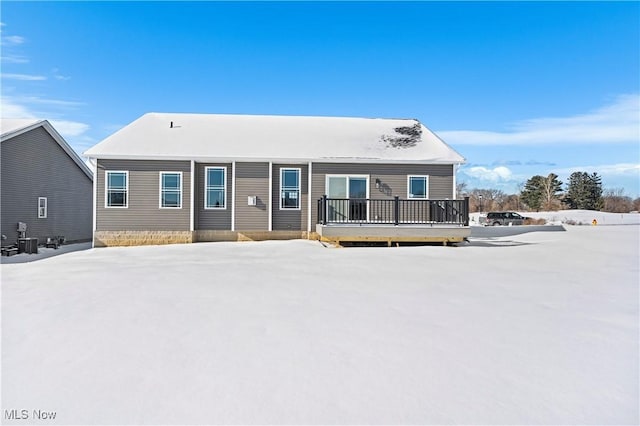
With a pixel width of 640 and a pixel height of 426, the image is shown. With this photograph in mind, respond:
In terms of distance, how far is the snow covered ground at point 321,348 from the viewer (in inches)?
119

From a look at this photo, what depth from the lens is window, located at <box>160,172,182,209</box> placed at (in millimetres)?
Result: 14781

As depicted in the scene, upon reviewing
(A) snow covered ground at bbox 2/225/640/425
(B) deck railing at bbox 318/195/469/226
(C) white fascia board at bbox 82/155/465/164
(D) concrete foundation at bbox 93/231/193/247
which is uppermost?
(C) white fascia board at bbox 82/155/465/164

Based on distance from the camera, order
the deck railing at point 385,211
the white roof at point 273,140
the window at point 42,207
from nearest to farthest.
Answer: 1. the deck railing at point 385,211
2. the white roof at point 273,140
3. the window at point 42,207

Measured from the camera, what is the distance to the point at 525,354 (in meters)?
3.97

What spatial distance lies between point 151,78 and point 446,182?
13.6 meters

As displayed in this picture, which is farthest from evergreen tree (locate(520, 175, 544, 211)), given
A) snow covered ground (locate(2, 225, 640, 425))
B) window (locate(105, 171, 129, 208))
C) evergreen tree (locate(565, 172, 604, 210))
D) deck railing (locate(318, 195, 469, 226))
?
window (locate(105, 171, 129, 208))

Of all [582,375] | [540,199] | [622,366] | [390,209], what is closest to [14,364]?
[582,375]

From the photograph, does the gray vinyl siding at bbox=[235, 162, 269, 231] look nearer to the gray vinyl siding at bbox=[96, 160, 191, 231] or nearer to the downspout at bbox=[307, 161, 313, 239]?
the downspout at bbox=[307, 161, 313, 239]

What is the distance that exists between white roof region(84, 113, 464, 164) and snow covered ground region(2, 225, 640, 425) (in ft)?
25.1

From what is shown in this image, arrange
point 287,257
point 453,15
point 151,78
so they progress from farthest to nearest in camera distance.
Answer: point 151,78, point 453,15, point 287,257

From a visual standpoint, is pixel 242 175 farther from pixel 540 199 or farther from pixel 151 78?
pixel 540 199

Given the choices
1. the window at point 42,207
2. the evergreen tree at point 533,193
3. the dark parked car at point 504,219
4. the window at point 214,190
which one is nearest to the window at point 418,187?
the window at point 214,190

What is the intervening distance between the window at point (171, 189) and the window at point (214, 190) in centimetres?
90

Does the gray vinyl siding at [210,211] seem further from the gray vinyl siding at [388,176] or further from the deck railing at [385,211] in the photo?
the deck railing at [385,211]
